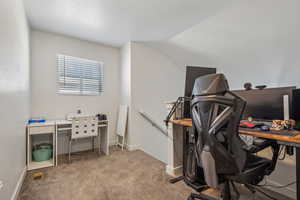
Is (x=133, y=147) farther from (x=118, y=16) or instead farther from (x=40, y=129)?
(x=118, y=16)

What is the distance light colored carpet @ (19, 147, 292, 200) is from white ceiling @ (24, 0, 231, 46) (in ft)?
8.61

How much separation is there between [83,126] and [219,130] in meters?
2.51

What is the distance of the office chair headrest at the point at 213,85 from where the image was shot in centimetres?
115

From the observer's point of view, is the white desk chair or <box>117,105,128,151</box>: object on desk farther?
<box>117,105,128,151</box>: object on desk

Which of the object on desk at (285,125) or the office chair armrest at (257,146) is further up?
the object on desk at (285,125)

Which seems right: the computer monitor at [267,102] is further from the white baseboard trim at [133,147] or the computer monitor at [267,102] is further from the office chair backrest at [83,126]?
the office chair backrest at [83,126]

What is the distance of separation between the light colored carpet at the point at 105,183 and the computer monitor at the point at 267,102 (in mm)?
999

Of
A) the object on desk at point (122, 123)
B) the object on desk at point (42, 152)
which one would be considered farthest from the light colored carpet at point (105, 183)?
the object on desk at point (122, 123)

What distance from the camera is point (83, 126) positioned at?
280cm

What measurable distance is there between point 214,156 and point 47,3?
300 cm

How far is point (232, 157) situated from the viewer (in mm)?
1094

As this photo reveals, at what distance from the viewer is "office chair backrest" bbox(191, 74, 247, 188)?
3.56ft

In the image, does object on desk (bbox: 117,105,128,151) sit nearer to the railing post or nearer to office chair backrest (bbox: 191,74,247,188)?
the railing post

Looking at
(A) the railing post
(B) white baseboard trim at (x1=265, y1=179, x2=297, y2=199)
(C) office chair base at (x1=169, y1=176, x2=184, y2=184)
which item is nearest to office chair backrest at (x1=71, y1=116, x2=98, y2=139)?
(A) the railing post
